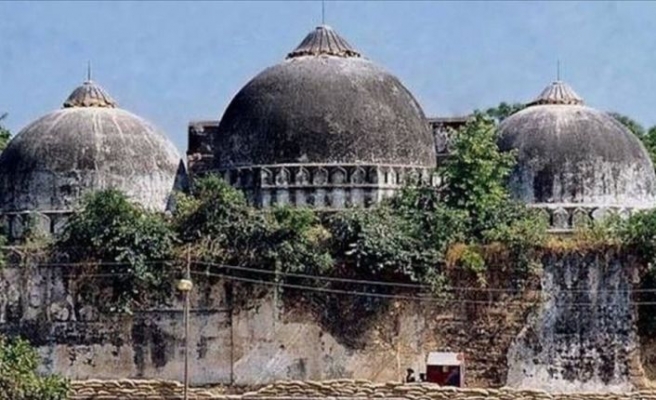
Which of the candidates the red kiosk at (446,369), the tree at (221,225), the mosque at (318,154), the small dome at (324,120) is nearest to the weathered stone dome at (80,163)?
the mosque at (318,154)

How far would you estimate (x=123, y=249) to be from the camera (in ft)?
114

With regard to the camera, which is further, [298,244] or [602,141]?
[602,141]

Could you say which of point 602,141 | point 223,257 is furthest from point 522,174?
point 223,257

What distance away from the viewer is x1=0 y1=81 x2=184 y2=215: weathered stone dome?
37000 mm

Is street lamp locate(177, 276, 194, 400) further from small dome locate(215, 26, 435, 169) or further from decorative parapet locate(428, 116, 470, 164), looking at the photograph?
decorative parapet locate(428, 116, 470, 164)

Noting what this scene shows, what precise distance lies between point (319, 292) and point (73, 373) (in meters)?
4.82

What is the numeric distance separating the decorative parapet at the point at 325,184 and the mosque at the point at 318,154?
0.8 inches

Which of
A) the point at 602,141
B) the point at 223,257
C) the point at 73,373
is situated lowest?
the point at 73,373

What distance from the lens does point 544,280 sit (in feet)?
114

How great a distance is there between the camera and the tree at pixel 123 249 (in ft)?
114

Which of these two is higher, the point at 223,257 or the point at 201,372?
the point at 223,257

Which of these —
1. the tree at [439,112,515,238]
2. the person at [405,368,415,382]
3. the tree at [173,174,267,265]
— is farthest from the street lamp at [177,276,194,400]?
the tree at [439,112,515,238]

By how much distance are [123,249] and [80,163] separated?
293cm

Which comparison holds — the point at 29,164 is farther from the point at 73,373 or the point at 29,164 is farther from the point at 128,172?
the point at 73,373
